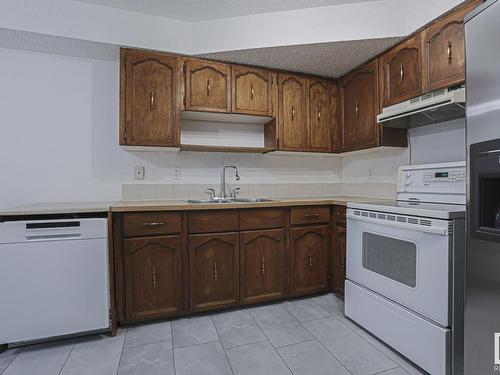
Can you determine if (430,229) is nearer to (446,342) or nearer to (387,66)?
(446,342)

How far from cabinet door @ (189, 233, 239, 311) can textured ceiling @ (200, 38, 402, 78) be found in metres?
1.45

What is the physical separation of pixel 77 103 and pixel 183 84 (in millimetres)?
910

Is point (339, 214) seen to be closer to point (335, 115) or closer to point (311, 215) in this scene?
point (311, 215)

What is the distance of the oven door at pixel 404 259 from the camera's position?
1368 millimetres

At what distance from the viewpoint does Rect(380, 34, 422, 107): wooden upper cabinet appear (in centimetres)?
196

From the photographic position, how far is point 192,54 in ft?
7.37

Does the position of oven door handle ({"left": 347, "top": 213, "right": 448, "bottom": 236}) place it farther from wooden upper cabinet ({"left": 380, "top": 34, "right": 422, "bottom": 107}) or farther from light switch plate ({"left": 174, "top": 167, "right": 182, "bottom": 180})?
light switch plate ({"left": 174, "top": 167, "right": 182, "bottom": 180})

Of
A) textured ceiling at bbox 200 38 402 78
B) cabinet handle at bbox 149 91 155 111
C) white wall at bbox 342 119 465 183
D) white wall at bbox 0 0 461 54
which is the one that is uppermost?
white wall at bbox 0 0 461 54

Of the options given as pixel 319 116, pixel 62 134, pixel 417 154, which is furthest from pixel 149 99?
pixel 417 154

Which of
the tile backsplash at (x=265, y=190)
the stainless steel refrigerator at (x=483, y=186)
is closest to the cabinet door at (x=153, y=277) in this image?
the tile backsplash at (x=265, y=190)

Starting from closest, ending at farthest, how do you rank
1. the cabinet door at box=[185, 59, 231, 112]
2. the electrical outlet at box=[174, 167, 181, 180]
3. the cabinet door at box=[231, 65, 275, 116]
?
1. the cabinet door at box=[185, 59, 231, 112]
2. the cabinet door at box=[231, 65, 275, 116]
3. the electrical outlet at box=[174, 167, 181, 180]

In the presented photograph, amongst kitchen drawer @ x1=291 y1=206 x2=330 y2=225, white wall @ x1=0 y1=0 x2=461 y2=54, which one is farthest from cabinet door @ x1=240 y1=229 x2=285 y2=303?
white wall @ x1=0 y1=0 x2=461 y2=54

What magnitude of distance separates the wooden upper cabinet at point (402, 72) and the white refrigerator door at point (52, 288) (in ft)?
7.63

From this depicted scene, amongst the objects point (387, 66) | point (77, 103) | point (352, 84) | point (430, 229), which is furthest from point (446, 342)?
point (77, 103)
